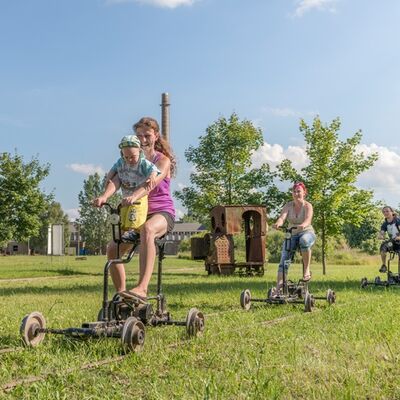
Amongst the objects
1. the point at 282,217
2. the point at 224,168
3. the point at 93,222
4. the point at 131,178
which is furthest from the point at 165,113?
the point at 93,222

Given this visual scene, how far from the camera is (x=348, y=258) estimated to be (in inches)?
1684

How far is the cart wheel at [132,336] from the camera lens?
4.22 metres

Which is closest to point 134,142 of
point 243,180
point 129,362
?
point 129,362

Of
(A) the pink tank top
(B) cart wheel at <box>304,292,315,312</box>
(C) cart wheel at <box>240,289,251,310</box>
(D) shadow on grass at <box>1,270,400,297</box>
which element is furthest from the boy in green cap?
(D) shadow on grass at <box>1,270,400,297</box>

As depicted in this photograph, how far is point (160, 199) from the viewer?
5.66 metres

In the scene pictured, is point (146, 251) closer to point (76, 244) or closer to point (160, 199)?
point (160, 199)

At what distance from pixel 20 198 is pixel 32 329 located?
30612 mm

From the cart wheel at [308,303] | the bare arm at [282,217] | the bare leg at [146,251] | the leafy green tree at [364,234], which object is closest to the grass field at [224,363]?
the bare leg at [146,251]

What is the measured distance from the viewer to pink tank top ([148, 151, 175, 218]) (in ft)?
18.4

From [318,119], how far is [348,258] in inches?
677

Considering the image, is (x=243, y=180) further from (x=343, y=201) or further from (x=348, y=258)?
(x=348, y=258)

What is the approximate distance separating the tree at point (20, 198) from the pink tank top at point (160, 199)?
28.0 meters

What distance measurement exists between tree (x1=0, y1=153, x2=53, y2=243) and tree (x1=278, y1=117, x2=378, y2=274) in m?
15.0

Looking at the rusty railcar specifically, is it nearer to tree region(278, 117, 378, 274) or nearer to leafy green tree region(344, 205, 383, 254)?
tree region(278, 117, 378, 274)
